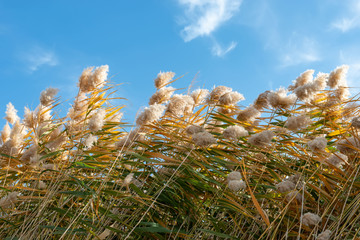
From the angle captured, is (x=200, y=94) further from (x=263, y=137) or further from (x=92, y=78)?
(x=263, y=137)

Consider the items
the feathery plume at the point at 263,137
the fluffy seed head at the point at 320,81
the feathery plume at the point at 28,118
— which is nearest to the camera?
the feathery plume at the point at 263,137

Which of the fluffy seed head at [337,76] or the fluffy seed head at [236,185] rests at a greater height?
the fluffy seed head at [337,76]

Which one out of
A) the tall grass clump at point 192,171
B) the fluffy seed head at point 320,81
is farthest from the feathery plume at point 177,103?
the fluffy seed head at point 320,81

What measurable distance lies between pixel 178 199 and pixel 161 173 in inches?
6.7

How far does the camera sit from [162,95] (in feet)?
6.64

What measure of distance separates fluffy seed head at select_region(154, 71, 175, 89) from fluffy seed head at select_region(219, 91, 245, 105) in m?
0.33

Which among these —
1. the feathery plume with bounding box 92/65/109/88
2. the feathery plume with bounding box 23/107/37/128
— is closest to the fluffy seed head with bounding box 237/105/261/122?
the feathery plume with bounding box 92/65/109/88

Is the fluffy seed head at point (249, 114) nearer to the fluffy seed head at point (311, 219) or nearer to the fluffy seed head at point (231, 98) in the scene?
the fluffy seed head at point (231, 98)

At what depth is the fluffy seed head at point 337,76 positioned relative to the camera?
2023 millimetres

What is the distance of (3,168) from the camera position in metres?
2.20

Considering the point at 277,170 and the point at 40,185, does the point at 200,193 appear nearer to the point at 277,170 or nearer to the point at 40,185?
the point at 277,170

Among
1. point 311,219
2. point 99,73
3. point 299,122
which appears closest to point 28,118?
point 99,73

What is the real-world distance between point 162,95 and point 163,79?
10 centimetres

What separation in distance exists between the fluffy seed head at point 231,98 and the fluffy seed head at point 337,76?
1.71 feet
